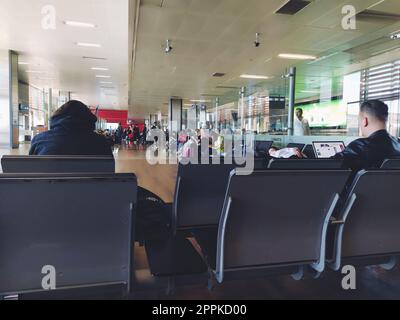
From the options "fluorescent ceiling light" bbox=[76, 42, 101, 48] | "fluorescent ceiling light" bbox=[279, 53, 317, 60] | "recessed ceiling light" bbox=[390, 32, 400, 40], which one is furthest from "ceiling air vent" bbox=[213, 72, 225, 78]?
"recessed ceiling light" bbox=[390, 32, 400, 40]

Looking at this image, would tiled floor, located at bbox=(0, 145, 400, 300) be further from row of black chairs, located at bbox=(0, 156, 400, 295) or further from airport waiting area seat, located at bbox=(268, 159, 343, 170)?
airport waiting area seat, located at bbox=(268, 159, 343, 170)

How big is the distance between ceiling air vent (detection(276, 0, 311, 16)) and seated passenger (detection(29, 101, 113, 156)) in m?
4.08

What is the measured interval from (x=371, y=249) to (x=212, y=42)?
248 inches

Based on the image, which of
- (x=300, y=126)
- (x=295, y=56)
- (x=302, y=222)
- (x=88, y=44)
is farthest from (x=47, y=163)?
(x=88, y=44)

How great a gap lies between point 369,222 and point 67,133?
1.94 meters

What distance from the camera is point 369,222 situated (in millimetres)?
1539

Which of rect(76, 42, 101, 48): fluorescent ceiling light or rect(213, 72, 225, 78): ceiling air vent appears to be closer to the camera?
rect(76, 42, 101, 48): fluorescent ceiling light

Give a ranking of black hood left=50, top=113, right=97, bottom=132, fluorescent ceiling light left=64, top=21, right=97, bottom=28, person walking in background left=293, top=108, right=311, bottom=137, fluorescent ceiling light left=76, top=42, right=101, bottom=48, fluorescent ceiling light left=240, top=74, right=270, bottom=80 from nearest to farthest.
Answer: black hood left=50, top=113, right=97, bottom=132 → person walking in background left=293, top=108, right=311, bottom=137 → fluorescent ceiling light left=64, top=21, right=97, bottom=28 → fluorescent ceiling light left=76, top=42, right=101, bottom=48 → fluorescent ceiling light left=240, top=74, right=270, bottom=80

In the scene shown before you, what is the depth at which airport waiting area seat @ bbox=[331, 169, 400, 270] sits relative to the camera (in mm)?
1428

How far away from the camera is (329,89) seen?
10.6 meters

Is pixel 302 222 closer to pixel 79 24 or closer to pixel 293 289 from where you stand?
pixel 293 289
